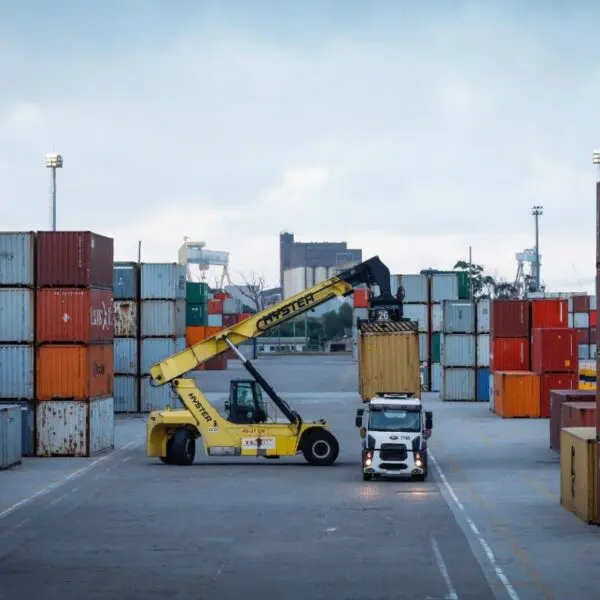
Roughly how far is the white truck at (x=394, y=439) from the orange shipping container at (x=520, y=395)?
85.0 feet

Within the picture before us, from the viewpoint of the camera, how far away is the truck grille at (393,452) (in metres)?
37.4

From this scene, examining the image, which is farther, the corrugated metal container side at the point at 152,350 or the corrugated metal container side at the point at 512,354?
the corrugated metal container side at the point at 512,354

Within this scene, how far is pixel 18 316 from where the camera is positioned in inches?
1786

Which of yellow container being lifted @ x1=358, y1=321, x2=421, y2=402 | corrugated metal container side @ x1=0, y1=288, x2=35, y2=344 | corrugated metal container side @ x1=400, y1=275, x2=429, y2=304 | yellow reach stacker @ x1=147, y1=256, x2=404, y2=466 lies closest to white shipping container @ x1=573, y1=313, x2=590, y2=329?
corrugated metal container side @ x1=400, y1=275, x2=429, y2=304

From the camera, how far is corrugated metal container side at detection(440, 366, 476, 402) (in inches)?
3012

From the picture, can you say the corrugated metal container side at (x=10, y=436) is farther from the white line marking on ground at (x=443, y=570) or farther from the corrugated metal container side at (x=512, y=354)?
the corrugated metal container side at (x=512, y=354)

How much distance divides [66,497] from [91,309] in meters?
11.6

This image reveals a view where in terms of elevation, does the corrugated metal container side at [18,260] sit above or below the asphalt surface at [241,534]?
above

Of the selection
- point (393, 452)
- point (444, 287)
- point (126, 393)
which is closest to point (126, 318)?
point (126, 393)

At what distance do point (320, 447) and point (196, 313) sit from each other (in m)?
75.4

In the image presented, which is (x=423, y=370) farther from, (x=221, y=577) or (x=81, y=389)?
(x=221, y=577)

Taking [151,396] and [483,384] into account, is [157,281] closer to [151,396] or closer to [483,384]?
[151,396]

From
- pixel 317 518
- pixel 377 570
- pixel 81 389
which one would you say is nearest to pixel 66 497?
pixel 317 518

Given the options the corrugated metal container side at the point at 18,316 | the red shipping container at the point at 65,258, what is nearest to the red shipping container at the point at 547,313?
the red shipping container at the point at 65,258
